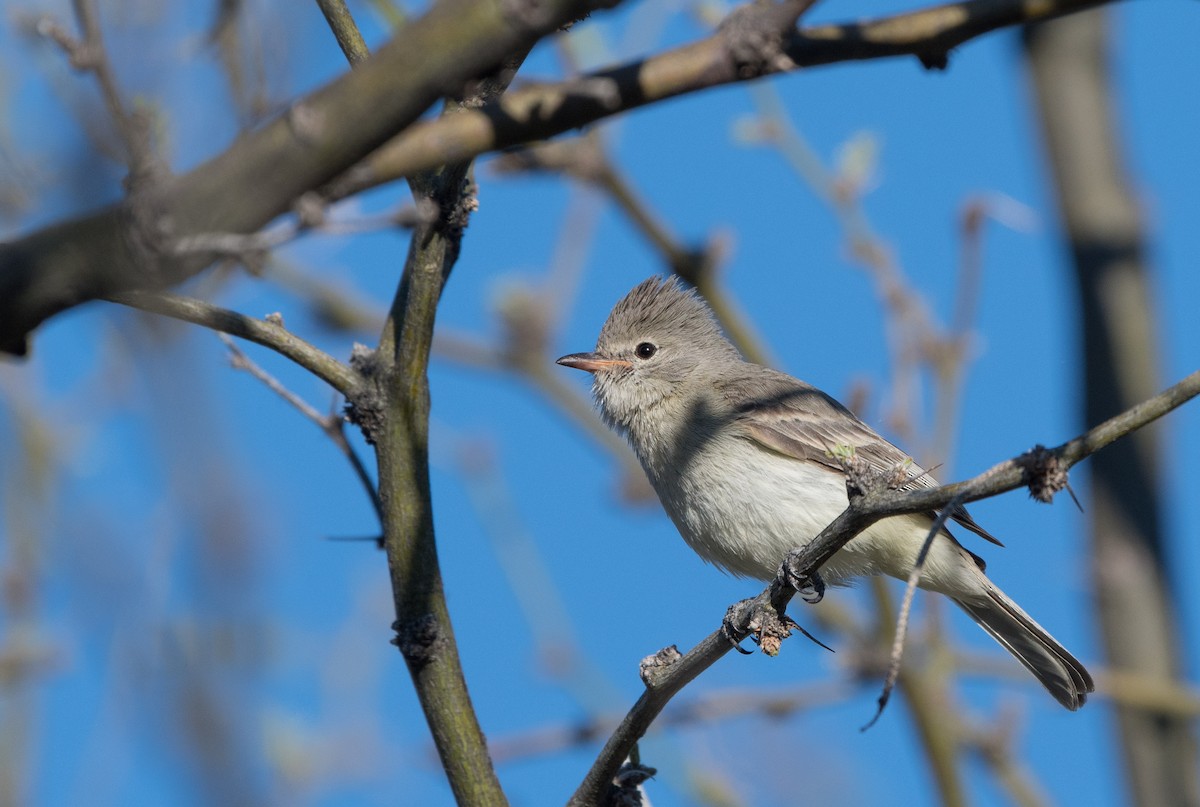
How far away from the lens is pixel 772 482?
5.16 meters

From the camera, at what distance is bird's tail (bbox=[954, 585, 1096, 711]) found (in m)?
5.26

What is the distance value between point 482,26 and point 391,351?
1429 mm

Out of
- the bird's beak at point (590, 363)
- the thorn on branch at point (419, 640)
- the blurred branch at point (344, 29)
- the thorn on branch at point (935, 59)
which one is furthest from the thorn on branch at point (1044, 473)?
the bird's beak at point (590, 363)

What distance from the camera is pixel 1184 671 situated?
672 centimetres

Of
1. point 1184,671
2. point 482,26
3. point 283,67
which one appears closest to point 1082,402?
point 1184,671

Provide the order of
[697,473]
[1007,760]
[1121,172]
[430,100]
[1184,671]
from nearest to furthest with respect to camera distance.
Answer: [430,100] < [697,473] < [1007,760] < [1184,671] < [1121,172]

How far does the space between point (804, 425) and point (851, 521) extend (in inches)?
107

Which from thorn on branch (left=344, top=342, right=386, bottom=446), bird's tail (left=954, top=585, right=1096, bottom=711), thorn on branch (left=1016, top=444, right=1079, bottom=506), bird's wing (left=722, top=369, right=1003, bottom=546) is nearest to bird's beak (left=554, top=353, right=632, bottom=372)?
bird's wing (left=722, top=369, right=1003, bottom=546)

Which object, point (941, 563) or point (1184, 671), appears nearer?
point (941, 563)

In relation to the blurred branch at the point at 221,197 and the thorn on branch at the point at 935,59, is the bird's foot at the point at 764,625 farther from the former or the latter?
the blurred branch at the point at 221,197

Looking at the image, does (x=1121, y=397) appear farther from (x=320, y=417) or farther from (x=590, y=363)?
(x=320, y=417)

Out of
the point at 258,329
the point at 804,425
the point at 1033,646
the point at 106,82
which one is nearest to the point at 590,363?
the point at 804,425

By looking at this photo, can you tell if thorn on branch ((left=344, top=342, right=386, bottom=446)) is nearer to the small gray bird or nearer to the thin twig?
the thin twig

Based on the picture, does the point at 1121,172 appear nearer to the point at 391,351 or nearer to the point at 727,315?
the point at 727,315
